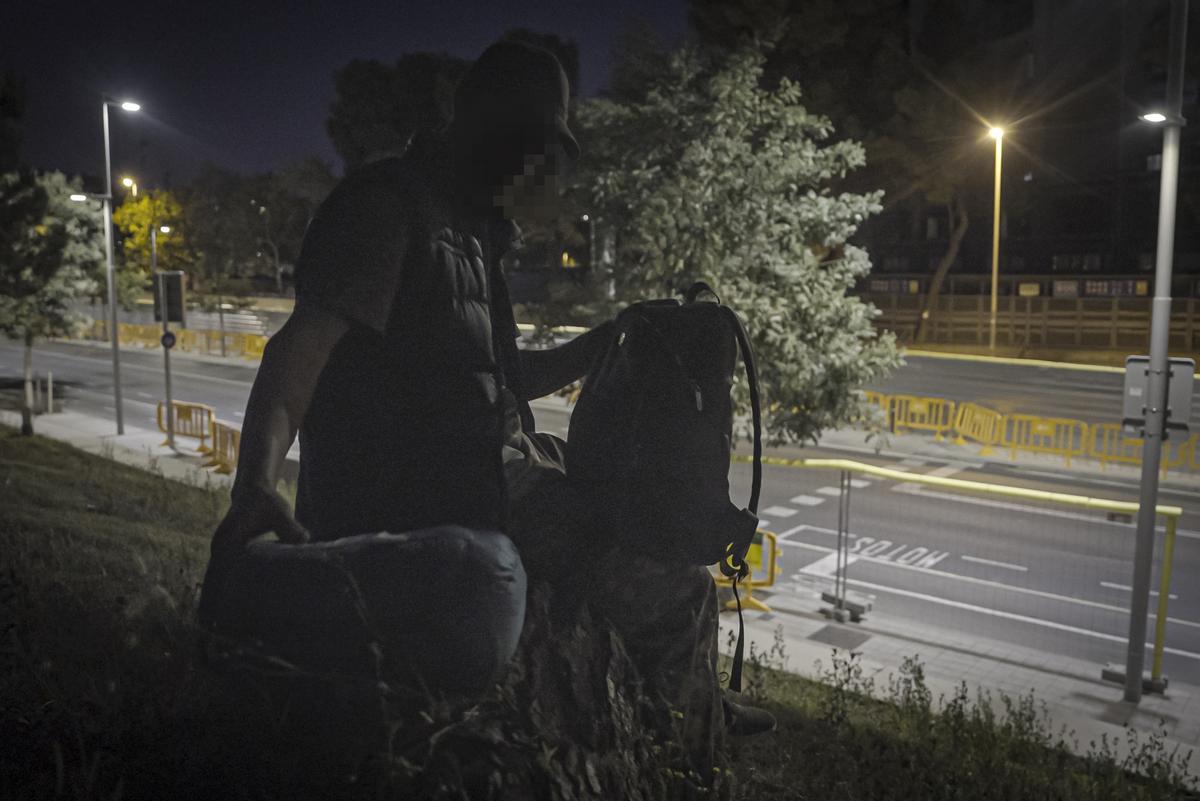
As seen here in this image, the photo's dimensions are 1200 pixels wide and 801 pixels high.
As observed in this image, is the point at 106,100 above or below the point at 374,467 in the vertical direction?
above

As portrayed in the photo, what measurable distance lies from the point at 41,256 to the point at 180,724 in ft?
60.3

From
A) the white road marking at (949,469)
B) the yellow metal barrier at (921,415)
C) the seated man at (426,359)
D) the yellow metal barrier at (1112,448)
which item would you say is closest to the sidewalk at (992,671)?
the seated man at (426,359)

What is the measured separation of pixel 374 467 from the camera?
3861 millimetres

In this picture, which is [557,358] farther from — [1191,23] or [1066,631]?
[1191,23]

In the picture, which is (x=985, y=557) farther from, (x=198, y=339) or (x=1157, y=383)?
(x=198, y=339)

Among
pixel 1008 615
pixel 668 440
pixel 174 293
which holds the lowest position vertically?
pixel 1008 615

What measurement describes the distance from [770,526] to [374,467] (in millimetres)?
12015

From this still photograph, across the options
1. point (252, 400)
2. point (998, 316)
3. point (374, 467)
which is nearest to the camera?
point (252, 400)

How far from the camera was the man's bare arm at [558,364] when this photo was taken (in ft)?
14.7

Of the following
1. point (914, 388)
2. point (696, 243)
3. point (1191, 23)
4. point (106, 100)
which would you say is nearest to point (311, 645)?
point (696, 243)

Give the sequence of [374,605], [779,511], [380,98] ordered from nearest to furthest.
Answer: [374,605]
[779,511]
[380,98]

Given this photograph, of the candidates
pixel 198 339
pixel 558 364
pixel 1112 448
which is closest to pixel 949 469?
pixel 1112 448

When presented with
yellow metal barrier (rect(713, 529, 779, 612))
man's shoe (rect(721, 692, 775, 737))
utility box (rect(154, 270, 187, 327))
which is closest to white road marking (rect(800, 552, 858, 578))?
yellow metal barrier (rect(713, 529, 779, 612))

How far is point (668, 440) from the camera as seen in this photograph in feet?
13.5
